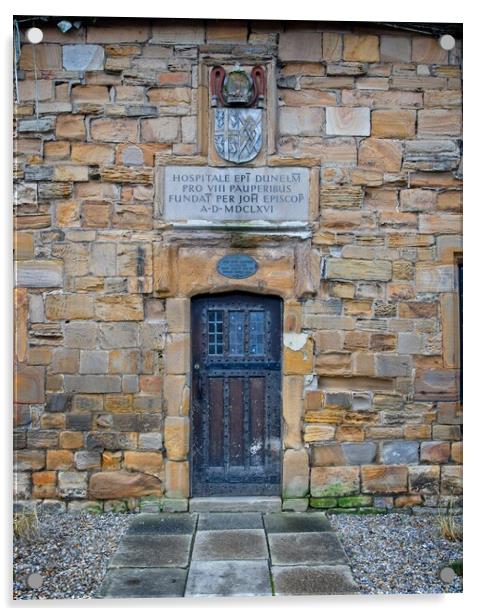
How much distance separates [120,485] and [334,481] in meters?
1.39

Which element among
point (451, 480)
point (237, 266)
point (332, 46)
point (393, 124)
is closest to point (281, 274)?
point (237, 266)

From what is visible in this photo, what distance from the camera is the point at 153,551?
3145 millimetres

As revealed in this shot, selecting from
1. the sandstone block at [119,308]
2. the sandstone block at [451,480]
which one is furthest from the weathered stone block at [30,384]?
the sandstone block at [451,480]

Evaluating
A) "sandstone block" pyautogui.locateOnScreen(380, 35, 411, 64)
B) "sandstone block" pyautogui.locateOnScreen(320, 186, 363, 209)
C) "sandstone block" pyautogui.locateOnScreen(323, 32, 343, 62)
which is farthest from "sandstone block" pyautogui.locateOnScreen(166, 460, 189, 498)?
"sandstone block" pyautogui.locateOnScreen(380, 35, 411, 64)

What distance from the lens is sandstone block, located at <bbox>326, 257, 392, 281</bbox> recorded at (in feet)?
11.8

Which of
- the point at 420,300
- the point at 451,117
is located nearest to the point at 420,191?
the point at 451,117

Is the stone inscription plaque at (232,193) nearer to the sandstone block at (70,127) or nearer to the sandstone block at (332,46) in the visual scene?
the sandstone block at (70,127)

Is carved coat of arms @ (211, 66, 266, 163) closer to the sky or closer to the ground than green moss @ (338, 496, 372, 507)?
closer to the sky

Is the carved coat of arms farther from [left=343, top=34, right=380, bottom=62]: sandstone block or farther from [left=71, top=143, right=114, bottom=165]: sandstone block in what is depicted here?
[left=71, top=143, right=114, bottom=165]: sandstone block

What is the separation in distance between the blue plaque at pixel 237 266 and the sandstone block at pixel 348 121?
968 mm

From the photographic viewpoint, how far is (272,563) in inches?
119

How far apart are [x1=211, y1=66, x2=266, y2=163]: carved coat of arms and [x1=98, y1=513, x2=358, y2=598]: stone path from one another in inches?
91.2

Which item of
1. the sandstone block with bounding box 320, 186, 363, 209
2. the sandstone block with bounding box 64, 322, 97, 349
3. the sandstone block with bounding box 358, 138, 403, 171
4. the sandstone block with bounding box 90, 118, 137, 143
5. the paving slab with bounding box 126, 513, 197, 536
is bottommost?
the paving slab with bounding box 126, 513, 197, 536

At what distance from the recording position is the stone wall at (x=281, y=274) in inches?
134
